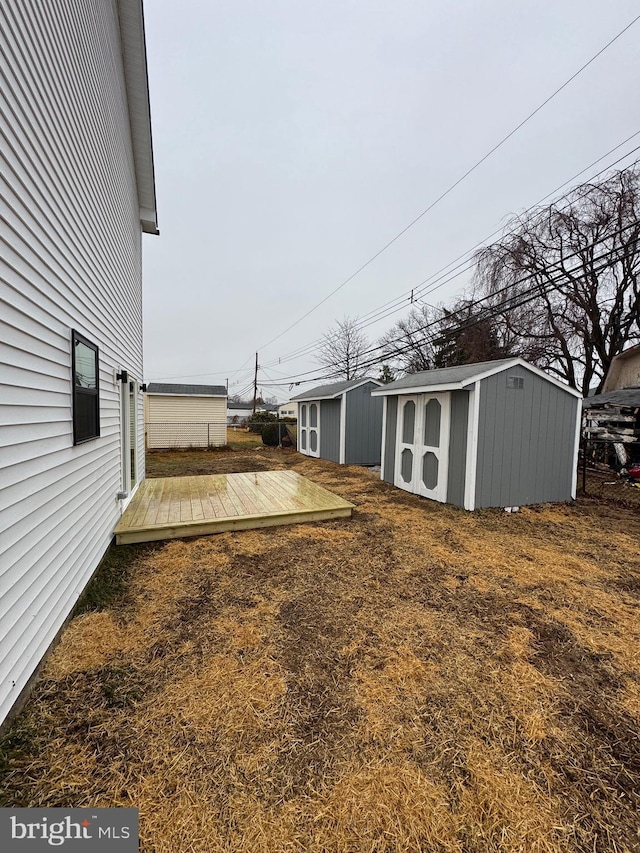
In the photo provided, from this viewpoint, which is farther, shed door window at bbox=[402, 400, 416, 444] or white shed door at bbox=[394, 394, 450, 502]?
shed door window at bbox=[402, 400, 416, 444]

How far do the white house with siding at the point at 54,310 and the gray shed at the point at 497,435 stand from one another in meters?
4.76

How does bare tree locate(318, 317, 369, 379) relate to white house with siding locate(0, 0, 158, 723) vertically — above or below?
above

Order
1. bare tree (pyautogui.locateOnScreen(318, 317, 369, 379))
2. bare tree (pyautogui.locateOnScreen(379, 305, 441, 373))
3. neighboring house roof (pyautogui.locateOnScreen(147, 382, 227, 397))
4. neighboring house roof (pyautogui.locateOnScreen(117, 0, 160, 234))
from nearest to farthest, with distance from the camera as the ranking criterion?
neighboring house roof (pyautogui.locateOnScreen(117, 0, 160, 234))
neighboring house roof (pyautogui.locateOnScreen(147, 382, 227, 397))
bare tree (pyautogui.locateOnScreen(379, 305, 441, 373))
bare tree (pyautogui.locateOnScreen(318, 317, 369, 379))

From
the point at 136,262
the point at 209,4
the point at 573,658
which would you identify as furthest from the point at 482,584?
the point at 209,4

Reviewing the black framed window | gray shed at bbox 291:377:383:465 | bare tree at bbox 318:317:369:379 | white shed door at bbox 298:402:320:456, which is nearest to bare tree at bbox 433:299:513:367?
gray shed at bbox 291:377:383:465

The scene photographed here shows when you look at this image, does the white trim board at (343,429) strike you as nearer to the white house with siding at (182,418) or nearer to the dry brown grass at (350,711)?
the white house with siding at (182,418)

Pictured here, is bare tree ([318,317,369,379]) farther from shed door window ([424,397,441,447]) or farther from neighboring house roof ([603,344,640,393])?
shed door window ([424,397,441,447])

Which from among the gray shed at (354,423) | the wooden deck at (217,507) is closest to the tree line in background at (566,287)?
the gray shed at (354,423)

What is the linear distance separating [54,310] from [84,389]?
841 mm

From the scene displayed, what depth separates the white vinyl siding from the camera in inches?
570

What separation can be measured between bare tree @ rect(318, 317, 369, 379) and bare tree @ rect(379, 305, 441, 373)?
1638 millimetres

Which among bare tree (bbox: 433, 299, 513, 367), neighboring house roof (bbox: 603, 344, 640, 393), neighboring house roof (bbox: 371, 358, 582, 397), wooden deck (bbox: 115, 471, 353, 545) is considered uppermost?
Answer: bare tree (bbox: 433, 299, 513, 367)

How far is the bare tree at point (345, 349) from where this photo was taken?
23.5 m

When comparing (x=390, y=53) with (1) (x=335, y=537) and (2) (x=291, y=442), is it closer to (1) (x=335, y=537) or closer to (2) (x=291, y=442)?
(1) (x=335, y=537)
